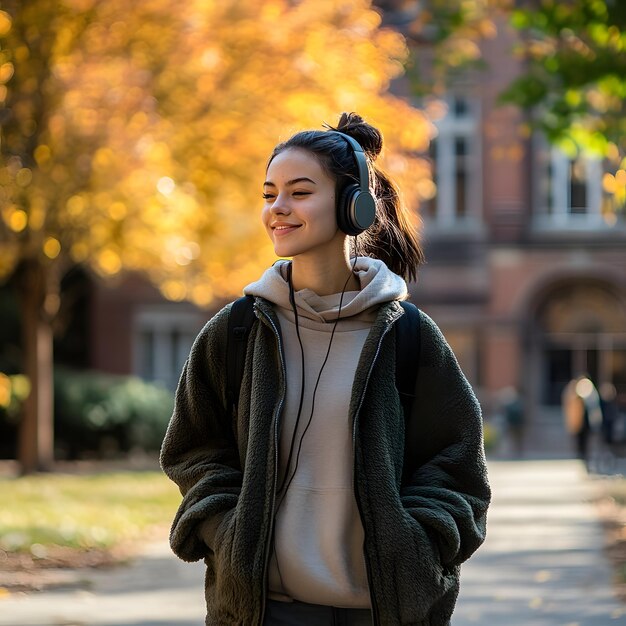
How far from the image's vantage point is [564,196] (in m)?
36.6

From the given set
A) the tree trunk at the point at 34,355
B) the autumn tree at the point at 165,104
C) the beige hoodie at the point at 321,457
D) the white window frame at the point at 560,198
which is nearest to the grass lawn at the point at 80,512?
the tree trunk at the point at 34,355

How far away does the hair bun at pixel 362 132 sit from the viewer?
3.55 meters

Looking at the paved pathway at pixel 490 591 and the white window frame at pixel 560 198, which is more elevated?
the white window frame at pixel 560 198

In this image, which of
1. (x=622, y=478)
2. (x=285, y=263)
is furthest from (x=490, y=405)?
(x=285, y=263)

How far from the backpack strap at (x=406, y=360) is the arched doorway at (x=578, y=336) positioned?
33.1 meters

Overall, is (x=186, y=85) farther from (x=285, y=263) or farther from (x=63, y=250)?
(x=285, y=263)

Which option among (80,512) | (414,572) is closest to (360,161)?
(414,572)

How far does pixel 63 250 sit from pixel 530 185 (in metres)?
20.0

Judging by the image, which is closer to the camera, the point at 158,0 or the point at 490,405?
the point at 158,0

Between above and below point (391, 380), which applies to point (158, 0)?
above

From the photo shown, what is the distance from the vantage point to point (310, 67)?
16.4m

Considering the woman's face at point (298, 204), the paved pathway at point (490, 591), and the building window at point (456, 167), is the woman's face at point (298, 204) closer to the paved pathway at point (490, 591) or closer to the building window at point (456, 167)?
the paved pathway at point (490, 591)

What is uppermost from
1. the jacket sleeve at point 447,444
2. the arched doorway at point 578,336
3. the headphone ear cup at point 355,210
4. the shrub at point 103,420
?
the headphone ear cup at point 355,210

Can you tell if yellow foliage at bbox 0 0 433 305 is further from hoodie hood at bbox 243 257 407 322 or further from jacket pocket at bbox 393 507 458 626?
jacket pocket at bbox 393 507 458 626
